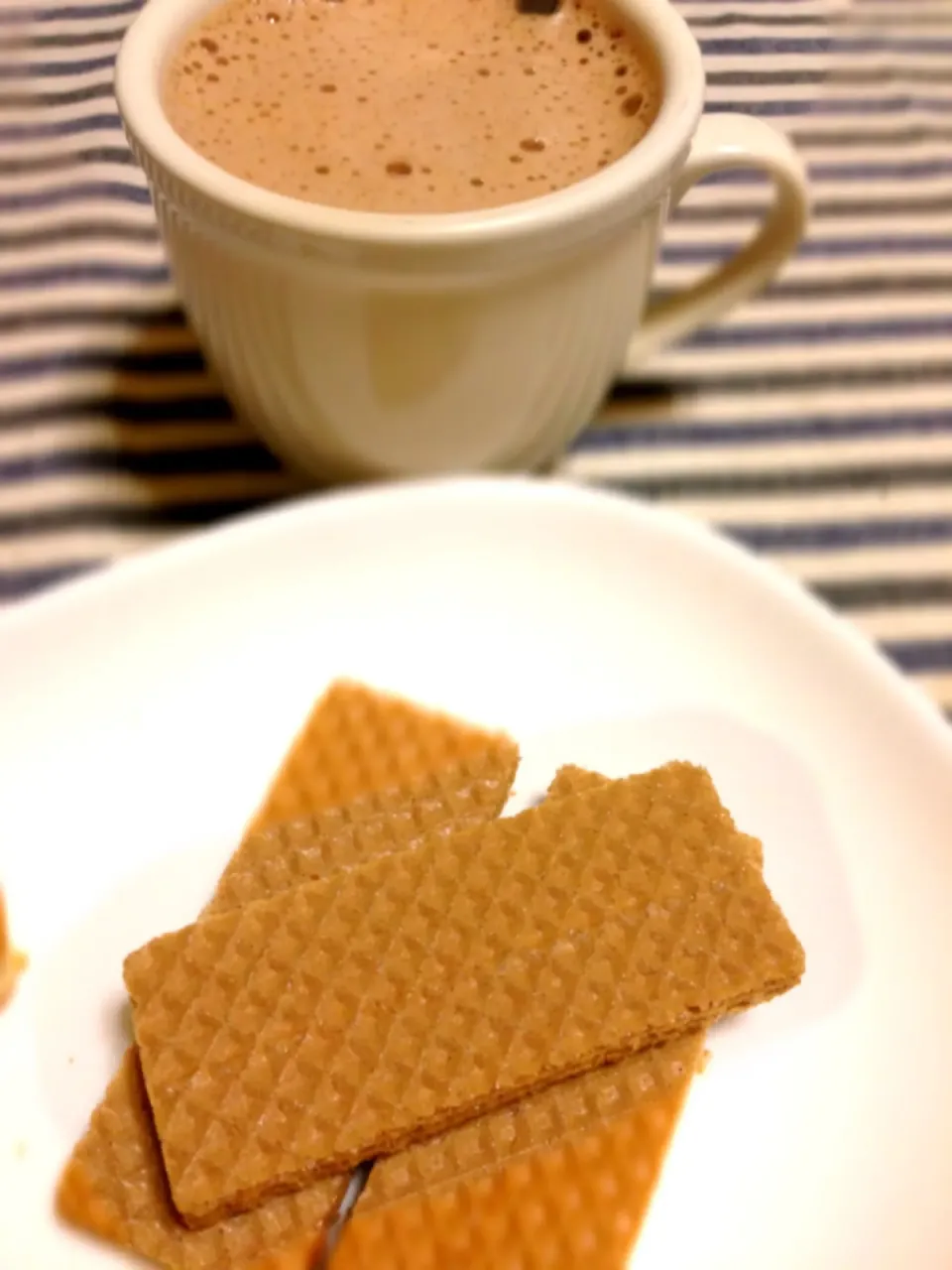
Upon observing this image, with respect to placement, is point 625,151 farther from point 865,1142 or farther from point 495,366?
point 865,1142

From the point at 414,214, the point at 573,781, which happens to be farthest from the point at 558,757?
the point at 414,214

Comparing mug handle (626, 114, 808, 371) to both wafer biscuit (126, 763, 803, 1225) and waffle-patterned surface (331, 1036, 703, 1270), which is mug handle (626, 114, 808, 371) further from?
waffle-patterned surface (331, 1036, 703, 1270)

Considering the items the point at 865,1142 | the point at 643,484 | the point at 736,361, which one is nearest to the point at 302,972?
the point at 865,1142

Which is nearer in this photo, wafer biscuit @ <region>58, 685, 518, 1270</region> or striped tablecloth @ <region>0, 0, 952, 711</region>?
wafer biscuit @ <region>58, 685, 518, 1270</region>

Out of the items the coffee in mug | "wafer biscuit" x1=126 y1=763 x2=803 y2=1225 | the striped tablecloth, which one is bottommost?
"wafer biscuit" x1=126 y1=763 x2=803 y2=1225

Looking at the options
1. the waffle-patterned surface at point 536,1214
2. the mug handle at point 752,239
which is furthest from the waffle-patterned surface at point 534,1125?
the mug handle at point 752,239

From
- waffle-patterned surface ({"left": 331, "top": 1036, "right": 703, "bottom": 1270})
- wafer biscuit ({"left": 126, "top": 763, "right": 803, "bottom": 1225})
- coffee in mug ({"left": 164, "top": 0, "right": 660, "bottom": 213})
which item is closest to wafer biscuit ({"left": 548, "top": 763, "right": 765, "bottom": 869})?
wafer biscuit ({"left": 126, "top": 763, "right": 803, "bottom": 1225})
